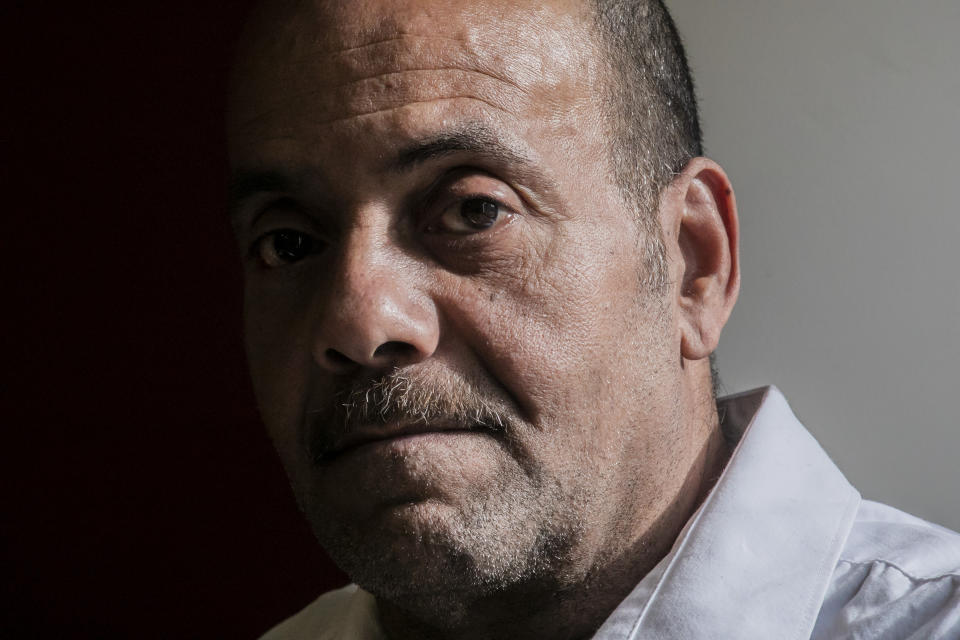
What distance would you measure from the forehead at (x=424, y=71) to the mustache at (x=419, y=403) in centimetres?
28

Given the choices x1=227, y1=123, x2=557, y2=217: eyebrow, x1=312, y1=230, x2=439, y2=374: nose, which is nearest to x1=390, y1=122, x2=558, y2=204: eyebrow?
x1=227, y1=123, x2=557, y2=217: eyebrow

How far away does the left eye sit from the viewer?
1148mm

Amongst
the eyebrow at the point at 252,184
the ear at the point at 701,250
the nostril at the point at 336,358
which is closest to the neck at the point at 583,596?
the ear at the point at 701,250

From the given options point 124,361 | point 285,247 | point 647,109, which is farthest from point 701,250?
point 124,361

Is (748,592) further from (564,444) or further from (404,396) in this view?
(404,396)

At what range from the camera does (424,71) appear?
113 cm

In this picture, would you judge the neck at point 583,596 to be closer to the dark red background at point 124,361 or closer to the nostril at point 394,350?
the nostril at point 394,350

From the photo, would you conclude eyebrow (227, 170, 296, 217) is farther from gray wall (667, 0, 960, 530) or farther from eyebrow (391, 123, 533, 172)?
gray wall (667, 0, 960, 530)

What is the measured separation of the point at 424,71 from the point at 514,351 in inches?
13.5

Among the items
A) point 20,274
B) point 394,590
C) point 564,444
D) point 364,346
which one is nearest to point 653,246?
point 564,444

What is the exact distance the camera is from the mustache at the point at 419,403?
1062mm

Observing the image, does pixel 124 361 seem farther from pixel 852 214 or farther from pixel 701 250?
pixel 852 214

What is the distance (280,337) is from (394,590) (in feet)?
1.17

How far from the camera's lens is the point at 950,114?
1.48 m
